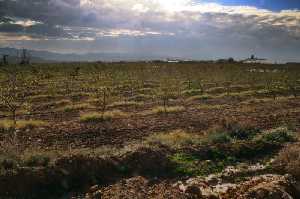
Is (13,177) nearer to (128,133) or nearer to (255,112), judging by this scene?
(128,133)

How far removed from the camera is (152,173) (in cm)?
1273

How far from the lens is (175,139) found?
16.3 m

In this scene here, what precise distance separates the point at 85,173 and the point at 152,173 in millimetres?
1820

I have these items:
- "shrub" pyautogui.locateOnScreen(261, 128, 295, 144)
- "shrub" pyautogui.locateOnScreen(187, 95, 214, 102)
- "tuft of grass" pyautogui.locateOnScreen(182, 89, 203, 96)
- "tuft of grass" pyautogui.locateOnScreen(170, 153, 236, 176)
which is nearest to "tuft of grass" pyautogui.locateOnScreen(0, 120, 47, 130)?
"tuft of grass" pyautogui.locateOnScreen(170, 153, 236, 176)

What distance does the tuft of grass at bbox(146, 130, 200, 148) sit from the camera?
15.2 metres

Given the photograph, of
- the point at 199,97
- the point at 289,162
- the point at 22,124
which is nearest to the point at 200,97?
the point at 199,97

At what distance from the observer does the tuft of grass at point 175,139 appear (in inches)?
598

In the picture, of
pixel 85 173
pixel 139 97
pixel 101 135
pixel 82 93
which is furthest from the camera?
pixel 82 93

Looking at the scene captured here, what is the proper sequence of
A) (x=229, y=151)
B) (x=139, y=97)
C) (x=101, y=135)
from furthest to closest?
(x=139, y=97), (x=101, y=135), (x=229, y=151)

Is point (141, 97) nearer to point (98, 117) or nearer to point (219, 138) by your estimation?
point (98, 117)

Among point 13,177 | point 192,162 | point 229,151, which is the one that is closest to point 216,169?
point 192,162

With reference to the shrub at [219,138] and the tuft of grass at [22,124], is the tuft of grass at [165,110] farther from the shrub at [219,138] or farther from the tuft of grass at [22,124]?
the shrub at [219,138]

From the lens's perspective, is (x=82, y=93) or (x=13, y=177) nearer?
(x=13, y=177)

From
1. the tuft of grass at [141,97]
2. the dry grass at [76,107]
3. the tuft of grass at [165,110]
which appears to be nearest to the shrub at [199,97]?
the tuft of grass at [141,97]
